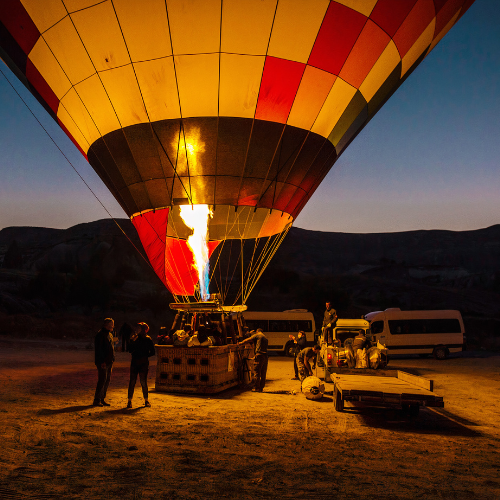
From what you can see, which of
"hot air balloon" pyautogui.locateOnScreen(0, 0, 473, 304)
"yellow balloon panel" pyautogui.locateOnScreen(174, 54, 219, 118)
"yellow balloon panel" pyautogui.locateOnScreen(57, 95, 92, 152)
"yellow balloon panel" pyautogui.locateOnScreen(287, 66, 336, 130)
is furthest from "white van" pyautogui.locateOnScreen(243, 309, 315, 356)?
"yellow balloon panel" pyautogui.locateOnScreen(174, 54, 219, 118)

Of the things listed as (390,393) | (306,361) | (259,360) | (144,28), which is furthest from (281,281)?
(390,393)

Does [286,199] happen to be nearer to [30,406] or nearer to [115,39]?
[115,39]

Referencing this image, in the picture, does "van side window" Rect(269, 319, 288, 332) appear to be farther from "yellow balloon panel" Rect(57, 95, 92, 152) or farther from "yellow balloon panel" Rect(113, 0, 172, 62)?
"yellow balloon panel" Rect(113, 0, 172, 62)

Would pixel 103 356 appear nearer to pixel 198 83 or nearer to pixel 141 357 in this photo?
pixel 141 357

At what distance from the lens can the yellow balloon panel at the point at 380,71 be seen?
963 centimetres

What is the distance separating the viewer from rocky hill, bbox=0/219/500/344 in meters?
40.2

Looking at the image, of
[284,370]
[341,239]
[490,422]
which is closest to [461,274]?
[341,239]

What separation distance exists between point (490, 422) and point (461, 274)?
62546 mm

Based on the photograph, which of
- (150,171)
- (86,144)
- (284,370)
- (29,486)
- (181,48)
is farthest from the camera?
(284,370)

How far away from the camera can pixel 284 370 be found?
14.7 metres

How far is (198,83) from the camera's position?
29.1 ft

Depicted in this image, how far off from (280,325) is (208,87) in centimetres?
1539

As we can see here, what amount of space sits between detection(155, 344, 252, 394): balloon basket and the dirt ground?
0.90 feet

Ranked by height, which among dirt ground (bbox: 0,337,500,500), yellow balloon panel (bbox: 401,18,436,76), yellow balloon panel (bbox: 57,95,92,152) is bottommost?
dirt ground (bbox: 0,337,500,500)
